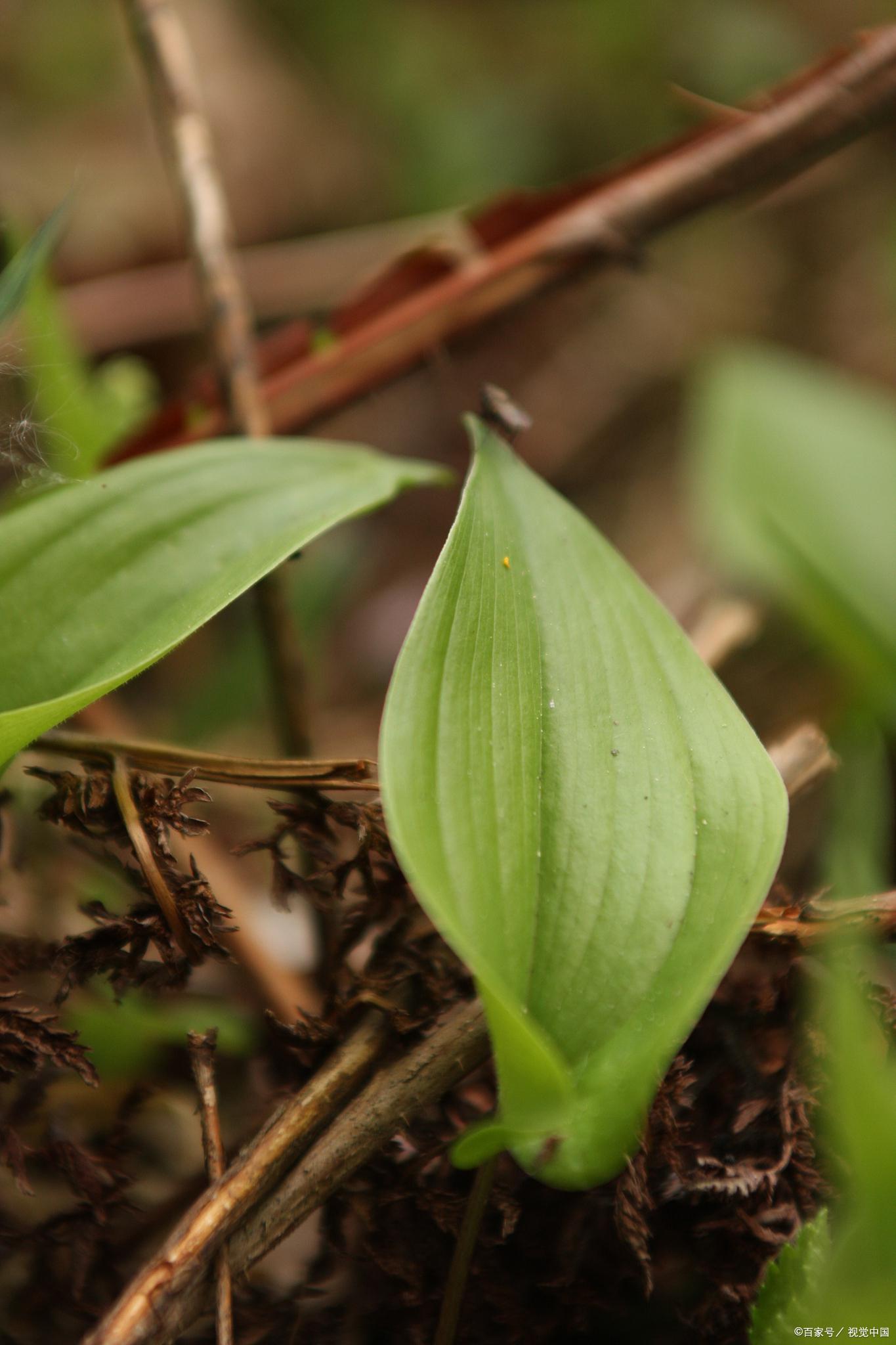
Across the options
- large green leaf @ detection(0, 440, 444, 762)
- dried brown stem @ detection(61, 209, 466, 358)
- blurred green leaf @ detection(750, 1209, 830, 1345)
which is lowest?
blurred green leaf @ detection(750, 1209, 830, 1345)

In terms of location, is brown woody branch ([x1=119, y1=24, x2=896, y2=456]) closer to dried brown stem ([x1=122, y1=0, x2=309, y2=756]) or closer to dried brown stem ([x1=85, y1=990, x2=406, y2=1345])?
dried brown stem ([x1=122, y1=0, x2=309, y2=756])

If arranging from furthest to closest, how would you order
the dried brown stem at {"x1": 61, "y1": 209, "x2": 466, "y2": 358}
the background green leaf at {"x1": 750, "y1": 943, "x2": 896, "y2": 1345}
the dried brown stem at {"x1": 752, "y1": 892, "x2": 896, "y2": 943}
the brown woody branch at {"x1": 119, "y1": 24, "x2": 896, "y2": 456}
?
the dried brown stem at {"x1": 61, "y1": 209, "x2": 466, "y2": 358} < the brown woody branch at {"x1": 119, "y1": 24, "x2": 896, "y2": 456} < the dried brown stem at {"x1": 752, "y1": 892, "x2": 896, "y2": 943} < the background green leaf at {"x1": 750, "y1": 943, "x2": 896, "y2": 1345}

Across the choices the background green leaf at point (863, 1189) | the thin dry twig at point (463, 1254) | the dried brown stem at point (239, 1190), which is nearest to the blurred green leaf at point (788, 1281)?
the background green leaf at point (863, 1189)

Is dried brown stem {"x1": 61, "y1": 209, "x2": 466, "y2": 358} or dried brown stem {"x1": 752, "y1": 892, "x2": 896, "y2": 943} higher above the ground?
dried brown stem {"x1": 61, "y1": 209, "x2": 466, "y2": 358}

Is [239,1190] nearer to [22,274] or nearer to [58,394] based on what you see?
[22,274]

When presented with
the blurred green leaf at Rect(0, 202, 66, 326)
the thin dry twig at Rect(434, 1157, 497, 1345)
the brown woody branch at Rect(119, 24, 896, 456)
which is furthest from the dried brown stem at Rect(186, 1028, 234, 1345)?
the brown woody branch at Rect(119, 24, 896, 456)

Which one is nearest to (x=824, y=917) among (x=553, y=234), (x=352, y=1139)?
(x=352, y=1139)
